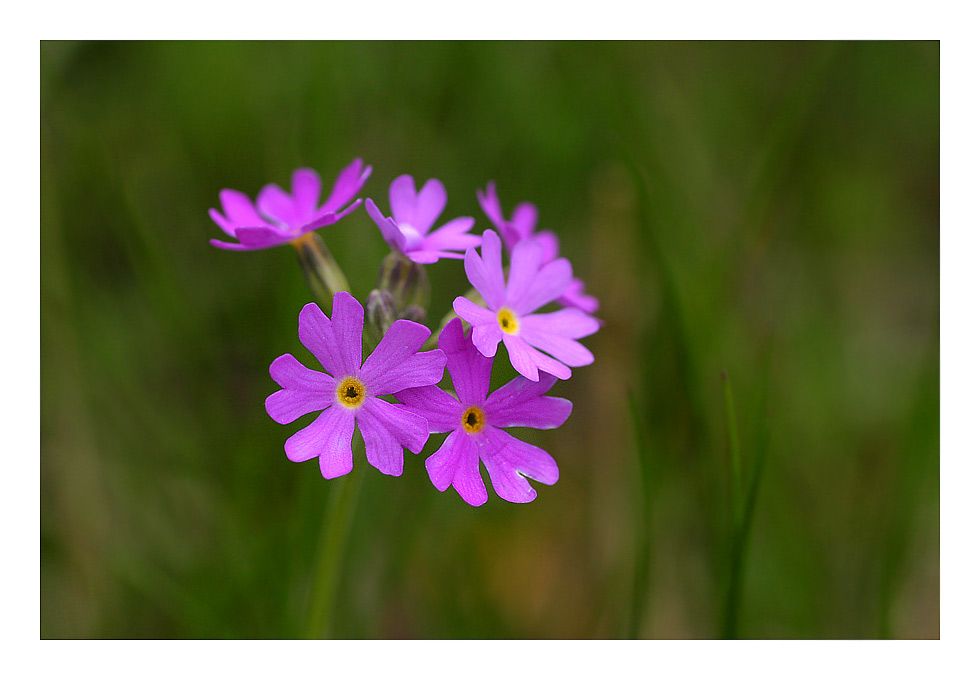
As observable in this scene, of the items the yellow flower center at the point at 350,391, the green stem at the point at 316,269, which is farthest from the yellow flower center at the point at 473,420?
the green stem at the point at 316,269

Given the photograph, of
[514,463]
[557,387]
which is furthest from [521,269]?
[557,387]

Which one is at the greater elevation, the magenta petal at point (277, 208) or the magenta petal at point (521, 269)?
the magenta petal at point (277, 208)

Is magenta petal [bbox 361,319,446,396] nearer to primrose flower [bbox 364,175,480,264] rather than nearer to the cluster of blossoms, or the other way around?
the cluster of blossoms

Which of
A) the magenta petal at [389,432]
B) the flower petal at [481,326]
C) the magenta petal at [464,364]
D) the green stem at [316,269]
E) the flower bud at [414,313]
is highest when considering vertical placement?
the green stem at [316,269]

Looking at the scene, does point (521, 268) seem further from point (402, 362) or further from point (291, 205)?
point (291, 205)

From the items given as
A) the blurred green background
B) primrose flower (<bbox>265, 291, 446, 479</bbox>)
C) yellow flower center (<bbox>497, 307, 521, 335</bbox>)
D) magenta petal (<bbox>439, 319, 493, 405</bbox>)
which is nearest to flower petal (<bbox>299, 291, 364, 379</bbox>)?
primrose flower (<bbox>265, 291, 446, 479</bbox>)

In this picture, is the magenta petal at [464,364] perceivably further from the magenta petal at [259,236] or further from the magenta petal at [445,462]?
the magenta petal at [259,236]

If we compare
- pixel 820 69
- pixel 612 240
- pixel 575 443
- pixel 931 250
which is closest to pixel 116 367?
pixel 575 443
